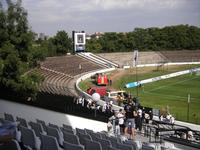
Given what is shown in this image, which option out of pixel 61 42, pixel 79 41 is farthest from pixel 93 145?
pixel 61 42

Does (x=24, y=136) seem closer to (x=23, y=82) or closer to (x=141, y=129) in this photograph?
(x=141, y=129)

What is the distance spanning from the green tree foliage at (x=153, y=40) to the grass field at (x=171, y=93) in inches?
1206

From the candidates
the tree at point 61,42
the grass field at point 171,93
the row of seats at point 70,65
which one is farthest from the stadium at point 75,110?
the tree at point 61,42

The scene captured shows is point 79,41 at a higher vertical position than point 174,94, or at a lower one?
higher

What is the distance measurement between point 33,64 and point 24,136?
11.0 m

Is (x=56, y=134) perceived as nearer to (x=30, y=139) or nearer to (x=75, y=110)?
(x=30, y=139)

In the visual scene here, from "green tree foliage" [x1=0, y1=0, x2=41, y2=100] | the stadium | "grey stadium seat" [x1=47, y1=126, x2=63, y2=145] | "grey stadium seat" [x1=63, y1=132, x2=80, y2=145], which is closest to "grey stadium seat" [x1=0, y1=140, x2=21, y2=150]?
the stadium

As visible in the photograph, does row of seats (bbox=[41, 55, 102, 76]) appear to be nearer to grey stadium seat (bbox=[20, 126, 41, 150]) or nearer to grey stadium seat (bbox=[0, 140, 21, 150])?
grey stadium seat (bbox=[20, 126, 41, 150])

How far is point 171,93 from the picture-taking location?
1572 inches

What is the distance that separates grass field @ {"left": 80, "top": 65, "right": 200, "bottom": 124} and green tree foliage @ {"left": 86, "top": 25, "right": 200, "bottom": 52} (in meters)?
30.6

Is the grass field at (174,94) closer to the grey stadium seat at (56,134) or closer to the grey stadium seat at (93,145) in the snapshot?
the grey stadium seat at (56,134)

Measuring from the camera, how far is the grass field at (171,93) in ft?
97.7

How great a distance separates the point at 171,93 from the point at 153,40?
186ft

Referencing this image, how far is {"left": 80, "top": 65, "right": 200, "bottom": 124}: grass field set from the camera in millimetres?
29781
